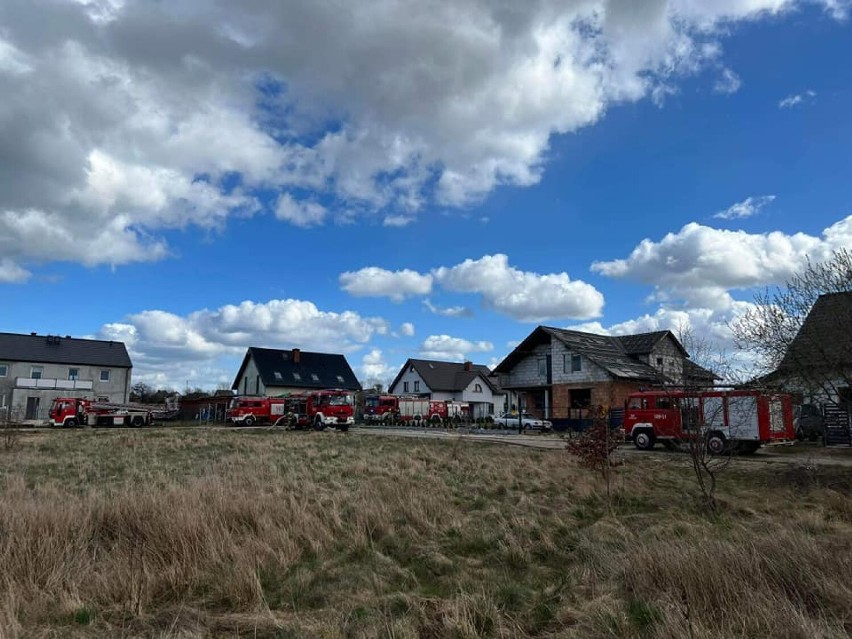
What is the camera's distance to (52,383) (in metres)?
58.4

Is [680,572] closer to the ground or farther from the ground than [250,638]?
farther from the ground

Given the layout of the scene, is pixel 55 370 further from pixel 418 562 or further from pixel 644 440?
pixel 418 562

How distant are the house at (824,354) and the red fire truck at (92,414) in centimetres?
4478

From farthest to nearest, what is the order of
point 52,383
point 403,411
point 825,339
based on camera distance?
1. point 52,383
2. point 403,411
3. point 825,339

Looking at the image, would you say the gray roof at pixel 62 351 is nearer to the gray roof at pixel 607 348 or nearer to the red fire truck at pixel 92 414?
the red fire truck at pixel 92 414

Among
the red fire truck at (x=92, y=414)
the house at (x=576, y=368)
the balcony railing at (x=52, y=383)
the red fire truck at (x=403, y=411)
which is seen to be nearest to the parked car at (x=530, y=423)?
the house at (x=576, y=368)

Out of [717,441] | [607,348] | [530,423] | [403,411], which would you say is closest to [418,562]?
[717,441]

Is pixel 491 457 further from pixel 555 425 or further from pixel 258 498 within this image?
pixel 555 425

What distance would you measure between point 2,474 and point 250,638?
13256 millimetres

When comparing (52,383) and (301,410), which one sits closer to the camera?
(301,410)

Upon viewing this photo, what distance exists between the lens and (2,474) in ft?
48.3

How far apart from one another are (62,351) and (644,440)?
195 ft

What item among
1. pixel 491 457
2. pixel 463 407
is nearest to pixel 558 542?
pixel 491 457

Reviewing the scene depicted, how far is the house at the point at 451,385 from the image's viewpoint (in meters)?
67.2
